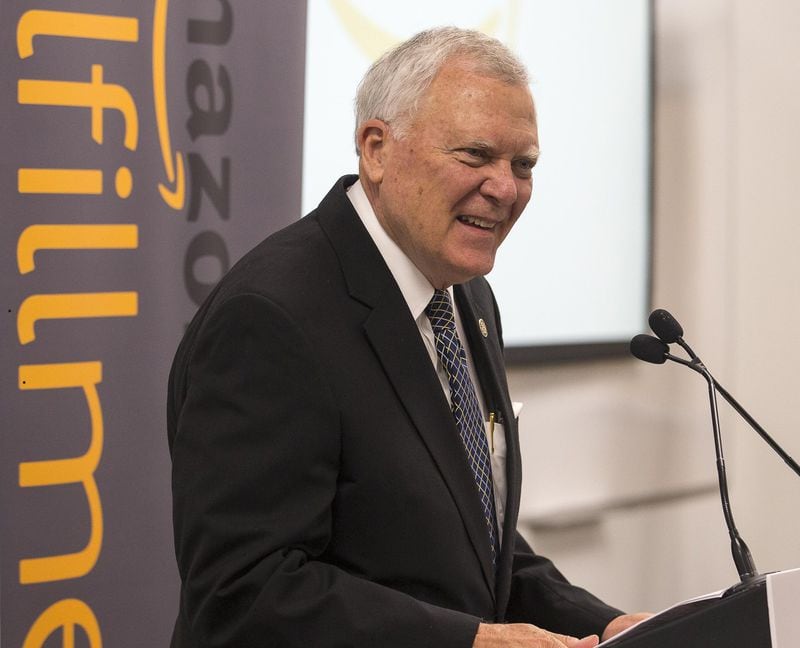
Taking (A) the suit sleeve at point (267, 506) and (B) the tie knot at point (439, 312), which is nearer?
(A) the suit sleeve at point (267, 506)

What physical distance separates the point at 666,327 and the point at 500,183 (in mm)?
356

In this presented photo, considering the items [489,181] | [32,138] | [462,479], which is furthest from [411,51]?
[32,138]

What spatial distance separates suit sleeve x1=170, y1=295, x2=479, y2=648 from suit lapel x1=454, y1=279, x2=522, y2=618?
0.26 m

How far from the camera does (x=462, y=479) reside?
1550 mm

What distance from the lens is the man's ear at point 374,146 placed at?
1.62 m

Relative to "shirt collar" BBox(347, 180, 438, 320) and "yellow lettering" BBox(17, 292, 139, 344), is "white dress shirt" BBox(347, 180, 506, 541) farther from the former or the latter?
"yellow lettering" BBox(17, 292, 139, 344)

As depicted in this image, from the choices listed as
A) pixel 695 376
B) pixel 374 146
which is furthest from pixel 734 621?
pixel 695 376

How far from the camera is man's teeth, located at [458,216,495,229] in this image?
1.63 m

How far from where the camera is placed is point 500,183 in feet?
5.22

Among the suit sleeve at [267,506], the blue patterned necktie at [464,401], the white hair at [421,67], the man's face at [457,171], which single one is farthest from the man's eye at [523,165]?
the suit sleeve at [267,506]

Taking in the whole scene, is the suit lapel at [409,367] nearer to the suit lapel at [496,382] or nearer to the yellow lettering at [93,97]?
the suit lapel at [496,382]

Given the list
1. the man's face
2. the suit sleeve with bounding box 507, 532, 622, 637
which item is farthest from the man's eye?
the suit sleeve with bounding box 507, 532, 622, 637

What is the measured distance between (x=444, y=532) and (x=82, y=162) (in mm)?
1178

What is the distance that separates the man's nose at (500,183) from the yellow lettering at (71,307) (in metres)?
0.99
